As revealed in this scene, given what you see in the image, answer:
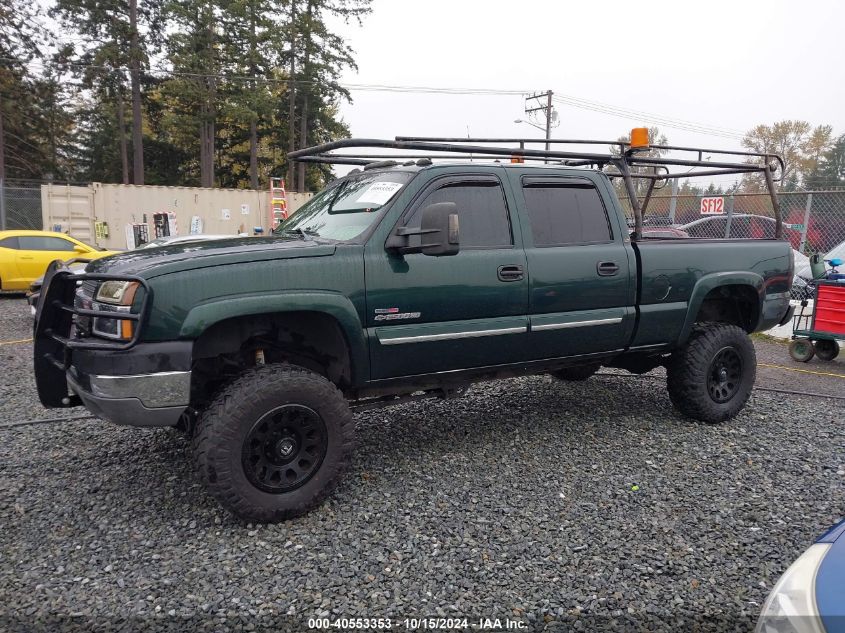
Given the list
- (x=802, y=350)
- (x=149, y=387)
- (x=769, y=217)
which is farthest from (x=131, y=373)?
(x=769, y=217)

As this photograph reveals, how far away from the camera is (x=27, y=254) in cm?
1223

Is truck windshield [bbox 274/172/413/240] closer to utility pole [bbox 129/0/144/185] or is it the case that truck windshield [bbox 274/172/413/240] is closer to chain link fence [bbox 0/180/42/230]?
chain link fence [bbox 0/180/42/230]

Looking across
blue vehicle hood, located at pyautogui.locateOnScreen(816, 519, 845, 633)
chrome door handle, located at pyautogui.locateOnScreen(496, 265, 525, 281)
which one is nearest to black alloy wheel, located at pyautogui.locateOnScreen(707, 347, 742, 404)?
chrome door handle, located at pyautogui.locateOnScreen(496, 265, 525, 281)

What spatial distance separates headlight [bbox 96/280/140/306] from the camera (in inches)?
113

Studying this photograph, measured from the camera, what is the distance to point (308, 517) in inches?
128

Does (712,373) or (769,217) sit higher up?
(769,217)

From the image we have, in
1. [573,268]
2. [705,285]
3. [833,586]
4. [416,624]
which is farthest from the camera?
[705,285]

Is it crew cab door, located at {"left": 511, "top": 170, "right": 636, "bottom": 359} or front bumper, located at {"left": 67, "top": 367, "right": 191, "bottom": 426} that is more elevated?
crew cab door, located at {"left": 511, "top": 170, "right": 636, "bottom": 359}

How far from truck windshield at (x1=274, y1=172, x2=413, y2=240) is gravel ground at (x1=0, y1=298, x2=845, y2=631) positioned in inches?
61.9

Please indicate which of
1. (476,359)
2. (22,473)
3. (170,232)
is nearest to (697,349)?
(476,359)

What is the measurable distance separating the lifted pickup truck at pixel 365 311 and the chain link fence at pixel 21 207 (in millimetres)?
19518

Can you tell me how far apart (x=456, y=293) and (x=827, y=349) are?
6560mm

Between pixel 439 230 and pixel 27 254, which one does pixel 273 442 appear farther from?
pixel 27 254

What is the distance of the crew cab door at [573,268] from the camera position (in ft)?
13.0
